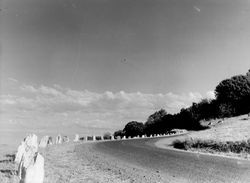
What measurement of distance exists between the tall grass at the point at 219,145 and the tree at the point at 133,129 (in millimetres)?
75299

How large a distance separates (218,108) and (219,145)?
68792mm

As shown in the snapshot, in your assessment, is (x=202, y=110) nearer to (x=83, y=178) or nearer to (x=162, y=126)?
(x=162, y=126)

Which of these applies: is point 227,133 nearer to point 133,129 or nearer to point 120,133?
point 133,129

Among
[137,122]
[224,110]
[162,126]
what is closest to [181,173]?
[224,110]

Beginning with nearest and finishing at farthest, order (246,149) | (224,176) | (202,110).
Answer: (224,176) → (246,149) → (202,110)

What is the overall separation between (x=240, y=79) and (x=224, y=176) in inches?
3366

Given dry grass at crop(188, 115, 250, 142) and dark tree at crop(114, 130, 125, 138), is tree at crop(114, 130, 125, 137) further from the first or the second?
dry grass at crop(188, 115, 250, 142)

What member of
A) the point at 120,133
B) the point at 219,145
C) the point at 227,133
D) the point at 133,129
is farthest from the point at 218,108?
the point at 219,145

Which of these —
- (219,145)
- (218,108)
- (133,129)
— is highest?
(218,108)

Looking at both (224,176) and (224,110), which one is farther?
(224,110)

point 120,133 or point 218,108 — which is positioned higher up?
point 218,108

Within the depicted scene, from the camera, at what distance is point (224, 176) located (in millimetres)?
11016

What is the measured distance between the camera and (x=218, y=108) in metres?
87.2

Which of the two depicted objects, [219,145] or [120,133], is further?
[120,133]
